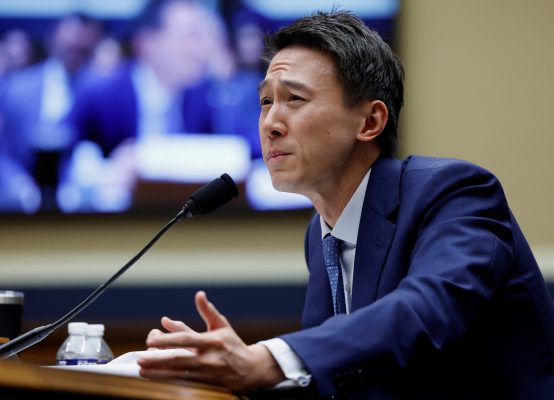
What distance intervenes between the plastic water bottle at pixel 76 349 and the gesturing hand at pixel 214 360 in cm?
72

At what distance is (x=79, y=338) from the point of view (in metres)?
2.07

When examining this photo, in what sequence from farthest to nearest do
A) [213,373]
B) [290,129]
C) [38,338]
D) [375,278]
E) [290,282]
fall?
[290,282] → [290,129] → [375,278] → [38,338] → [213,373]

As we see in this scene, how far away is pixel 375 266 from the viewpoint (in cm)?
178

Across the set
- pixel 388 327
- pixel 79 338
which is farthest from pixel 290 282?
pixel 388 327

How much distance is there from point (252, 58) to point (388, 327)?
2664mm

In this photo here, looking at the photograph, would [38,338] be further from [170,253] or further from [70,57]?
[70,57]

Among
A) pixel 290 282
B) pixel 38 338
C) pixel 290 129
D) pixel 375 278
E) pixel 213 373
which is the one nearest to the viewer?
pixel 213 373

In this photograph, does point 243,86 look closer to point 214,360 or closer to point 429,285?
point 429,285

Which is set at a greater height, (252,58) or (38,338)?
(252,58)

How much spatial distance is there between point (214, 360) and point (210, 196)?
557mm

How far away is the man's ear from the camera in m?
2.08

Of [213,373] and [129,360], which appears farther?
[129,360]

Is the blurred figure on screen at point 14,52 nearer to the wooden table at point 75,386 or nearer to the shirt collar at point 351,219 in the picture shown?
the shirt collar at point 351,219

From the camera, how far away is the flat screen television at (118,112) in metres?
3.87
